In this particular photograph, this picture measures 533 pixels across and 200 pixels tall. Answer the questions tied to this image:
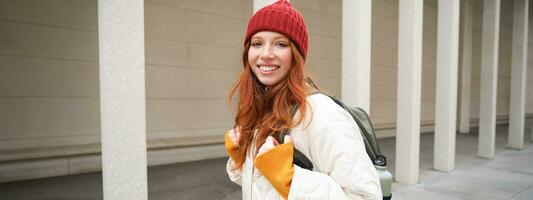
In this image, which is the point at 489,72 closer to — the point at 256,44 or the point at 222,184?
the point at 222,184

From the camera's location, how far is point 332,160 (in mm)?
1198

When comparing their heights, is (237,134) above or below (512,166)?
above

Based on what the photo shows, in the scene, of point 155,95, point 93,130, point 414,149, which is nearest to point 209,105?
point 155,95

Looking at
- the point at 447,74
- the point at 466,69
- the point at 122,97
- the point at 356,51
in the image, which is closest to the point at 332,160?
the point at 122,97

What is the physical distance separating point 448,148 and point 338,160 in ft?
19.3

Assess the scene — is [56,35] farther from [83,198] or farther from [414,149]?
[414,149]

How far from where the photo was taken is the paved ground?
4.53m

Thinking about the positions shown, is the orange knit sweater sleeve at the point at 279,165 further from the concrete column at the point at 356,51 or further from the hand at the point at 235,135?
the concrete column at the point at 356,51

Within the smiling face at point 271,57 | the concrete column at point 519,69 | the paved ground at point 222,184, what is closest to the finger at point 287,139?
the smiling face at point 271,57

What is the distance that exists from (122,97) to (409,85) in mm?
4273

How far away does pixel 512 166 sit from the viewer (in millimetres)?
6863

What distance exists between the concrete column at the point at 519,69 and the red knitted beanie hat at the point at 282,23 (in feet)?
30.6

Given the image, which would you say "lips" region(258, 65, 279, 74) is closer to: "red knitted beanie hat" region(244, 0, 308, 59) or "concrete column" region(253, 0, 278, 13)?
"red knitted beanie hat" region(244, 0, 308, 59)

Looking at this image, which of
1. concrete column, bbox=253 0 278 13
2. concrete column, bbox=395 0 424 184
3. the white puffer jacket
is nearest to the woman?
the white puffer jacket
